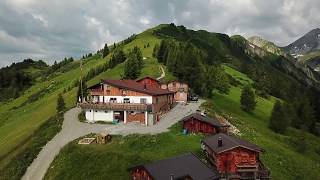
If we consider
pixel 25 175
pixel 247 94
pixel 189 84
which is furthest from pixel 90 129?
pixel 247 94

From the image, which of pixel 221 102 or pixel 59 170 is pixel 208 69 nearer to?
pixel 221 102

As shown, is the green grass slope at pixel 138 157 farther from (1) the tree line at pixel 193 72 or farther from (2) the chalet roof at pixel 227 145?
(1) the tree line at pixel 193 72

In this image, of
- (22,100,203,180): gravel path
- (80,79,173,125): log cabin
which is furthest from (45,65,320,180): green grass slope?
(80,79,173,125): log cabin

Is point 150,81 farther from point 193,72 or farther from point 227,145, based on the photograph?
point 227,145

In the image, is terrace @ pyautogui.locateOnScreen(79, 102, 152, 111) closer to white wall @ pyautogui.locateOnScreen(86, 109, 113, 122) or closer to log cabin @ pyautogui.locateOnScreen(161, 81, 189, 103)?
white wall @ pyautogui.locateOnScreen(86, 109, 113, 122)

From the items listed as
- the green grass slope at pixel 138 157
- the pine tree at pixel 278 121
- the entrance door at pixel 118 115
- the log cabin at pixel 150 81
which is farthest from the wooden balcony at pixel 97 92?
the pine tree at pixel 278 121

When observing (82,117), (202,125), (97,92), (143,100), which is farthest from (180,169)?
(97,92)

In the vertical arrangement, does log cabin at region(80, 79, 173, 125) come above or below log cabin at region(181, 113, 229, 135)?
above

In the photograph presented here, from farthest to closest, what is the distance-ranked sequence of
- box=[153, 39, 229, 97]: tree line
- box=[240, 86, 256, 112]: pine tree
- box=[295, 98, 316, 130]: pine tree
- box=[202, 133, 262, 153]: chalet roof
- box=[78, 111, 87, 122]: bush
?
box=[295, 98, 316, 130]: pine tree, box=[240, 86, 256, 112]: pine tree, box=[153, 39, 229, 97]: tree line, box=[78, 111, 87, 122]: bush, box=[202, 133, 262, 153]: chalet roof
